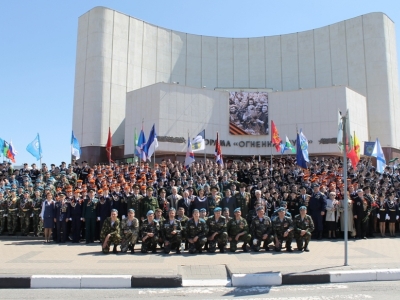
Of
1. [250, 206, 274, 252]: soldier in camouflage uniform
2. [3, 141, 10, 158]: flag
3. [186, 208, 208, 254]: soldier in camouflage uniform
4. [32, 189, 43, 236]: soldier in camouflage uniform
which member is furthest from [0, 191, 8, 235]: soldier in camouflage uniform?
[250, 206, 274, 252]: soldier in camouflage uniform

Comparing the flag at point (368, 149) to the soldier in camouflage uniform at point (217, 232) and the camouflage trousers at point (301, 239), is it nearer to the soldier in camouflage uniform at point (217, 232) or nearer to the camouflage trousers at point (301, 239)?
the camouflage trousers at point (301, 239)

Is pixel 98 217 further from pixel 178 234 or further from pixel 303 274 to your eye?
pixel 303 274

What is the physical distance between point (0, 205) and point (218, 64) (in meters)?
28.2

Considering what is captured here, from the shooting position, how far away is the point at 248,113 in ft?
106

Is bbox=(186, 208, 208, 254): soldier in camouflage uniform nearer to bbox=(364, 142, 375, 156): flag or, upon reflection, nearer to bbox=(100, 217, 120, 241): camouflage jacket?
bbox=(100, 217, 120, 241): camouflage jacket

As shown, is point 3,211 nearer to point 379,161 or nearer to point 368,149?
point 379,161

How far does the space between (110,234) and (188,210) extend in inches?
123

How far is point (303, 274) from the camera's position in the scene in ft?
25.4

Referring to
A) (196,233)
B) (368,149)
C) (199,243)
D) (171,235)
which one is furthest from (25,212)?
(368,149)

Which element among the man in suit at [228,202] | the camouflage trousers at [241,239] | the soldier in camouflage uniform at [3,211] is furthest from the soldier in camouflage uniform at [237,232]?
the soldier in camouflage uniform at [3,211]

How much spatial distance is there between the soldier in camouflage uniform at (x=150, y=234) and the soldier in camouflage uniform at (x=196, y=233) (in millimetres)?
896

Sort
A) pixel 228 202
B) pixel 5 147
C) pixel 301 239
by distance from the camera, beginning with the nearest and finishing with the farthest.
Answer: pixel 301 239
pixel 228 202
pixel 5 147

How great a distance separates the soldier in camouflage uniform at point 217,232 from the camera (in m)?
11.0

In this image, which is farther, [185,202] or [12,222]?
[12,222]
